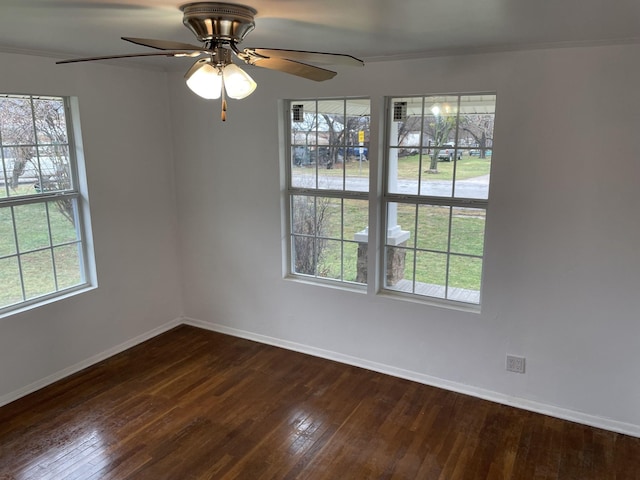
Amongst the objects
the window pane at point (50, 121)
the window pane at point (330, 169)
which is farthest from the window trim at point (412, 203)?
the window pane at point (50, 121)

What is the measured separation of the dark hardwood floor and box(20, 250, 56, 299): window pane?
728 mm

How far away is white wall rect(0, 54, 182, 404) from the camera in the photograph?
11.3 feet

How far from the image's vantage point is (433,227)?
11.6 feet

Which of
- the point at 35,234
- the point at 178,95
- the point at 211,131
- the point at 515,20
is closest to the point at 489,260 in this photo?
the point at 515,20


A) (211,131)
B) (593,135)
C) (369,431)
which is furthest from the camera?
(211,131)

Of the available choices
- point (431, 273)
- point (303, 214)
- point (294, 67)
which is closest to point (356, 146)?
point (303, 214)

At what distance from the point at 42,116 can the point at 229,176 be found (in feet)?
4.77

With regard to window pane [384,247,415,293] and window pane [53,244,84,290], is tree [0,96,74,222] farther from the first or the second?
window pane [384,247,415,293]

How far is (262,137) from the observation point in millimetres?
3941

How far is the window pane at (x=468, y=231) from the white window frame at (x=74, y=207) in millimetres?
2841

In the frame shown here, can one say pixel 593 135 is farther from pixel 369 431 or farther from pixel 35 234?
pixel 35 234

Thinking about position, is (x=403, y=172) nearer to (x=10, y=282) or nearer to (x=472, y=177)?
(x=472, y=177)

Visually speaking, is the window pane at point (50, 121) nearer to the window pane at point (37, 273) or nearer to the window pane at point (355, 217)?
the window pane at point (37, 273)

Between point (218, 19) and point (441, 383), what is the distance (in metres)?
2.90
